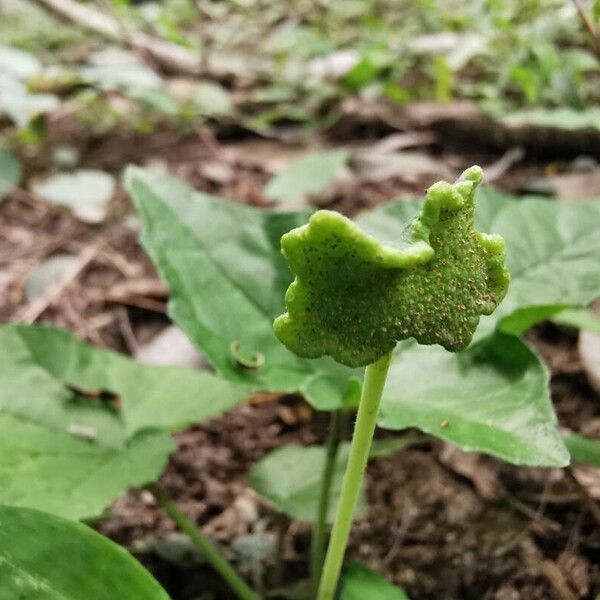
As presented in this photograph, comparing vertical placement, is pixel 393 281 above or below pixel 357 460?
above

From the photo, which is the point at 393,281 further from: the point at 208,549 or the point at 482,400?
the point at 208,549

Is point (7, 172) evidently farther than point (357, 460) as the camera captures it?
Yes

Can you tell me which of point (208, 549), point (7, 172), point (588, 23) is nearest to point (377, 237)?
point (208, 549)

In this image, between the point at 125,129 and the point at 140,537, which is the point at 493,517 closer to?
the point at 140,537

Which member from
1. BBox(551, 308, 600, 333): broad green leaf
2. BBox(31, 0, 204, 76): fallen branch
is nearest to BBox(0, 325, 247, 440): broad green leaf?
BBox(551, 308, 600, 333): broad green leaf

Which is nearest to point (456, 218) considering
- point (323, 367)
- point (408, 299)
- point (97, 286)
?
point (408, 299)

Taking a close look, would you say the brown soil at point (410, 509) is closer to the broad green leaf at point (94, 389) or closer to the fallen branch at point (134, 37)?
the broad green leaf at point (94, 389)

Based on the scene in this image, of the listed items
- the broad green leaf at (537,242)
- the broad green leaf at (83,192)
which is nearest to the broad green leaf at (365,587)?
the broad green leaf at (537,242)
